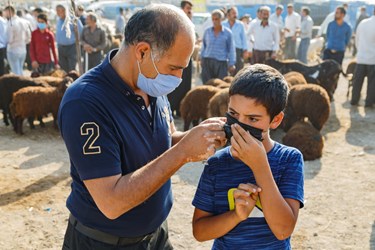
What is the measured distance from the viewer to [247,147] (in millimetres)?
1702

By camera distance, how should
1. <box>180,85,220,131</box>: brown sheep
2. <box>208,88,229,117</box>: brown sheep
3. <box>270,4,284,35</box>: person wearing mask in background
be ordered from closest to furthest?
<box>208,88,229,117</box>: brown sheep, <box>180,85,220,131</box>: brown sheep, <box>270,4,284,35</box>: person wearing mask in background

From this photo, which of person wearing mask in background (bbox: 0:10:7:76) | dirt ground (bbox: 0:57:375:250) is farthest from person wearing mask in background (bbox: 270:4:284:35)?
person wearing mask in background (bbox: 0:10:7:76)

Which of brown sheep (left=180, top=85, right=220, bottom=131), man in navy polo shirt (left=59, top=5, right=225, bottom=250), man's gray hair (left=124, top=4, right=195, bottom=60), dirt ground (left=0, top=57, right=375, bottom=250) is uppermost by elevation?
man's gray hair (left=124, top=4, right=195, bottom=60)

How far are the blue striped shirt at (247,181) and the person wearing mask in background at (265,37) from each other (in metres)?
10.3

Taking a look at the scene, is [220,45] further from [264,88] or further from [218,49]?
[264,88]

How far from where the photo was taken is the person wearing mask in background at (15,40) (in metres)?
11.3

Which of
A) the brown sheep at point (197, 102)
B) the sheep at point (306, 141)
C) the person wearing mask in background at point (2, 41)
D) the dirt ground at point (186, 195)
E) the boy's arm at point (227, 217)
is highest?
the boy's arm at point (227, 217)

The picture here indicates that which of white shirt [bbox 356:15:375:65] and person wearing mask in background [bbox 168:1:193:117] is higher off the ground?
white shirt [bbox 356:15:375:65]

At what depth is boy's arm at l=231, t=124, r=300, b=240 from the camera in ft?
5.62

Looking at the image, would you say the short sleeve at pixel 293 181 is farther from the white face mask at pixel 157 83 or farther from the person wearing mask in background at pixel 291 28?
the person wearing mask in background at pixel 291 28

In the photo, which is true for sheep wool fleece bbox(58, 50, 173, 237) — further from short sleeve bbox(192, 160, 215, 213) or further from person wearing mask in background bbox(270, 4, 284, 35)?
person wearing mask in background bbox(270, 4, 284, 35)

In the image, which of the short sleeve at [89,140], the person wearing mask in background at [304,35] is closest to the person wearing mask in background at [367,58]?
the person wearing mask in background at [304,35]

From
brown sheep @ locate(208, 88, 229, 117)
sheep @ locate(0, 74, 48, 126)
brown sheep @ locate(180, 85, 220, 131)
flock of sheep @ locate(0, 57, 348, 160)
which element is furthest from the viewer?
sheep @ locate(0, 74, 48, 126)

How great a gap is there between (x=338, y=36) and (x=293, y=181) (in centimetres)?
1096
